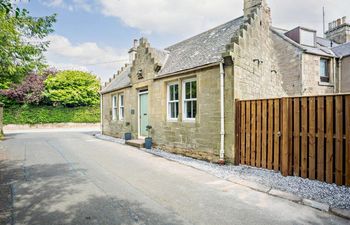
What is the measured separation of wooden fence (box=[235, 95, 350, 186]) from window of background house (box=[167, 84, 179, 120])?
332 centimetres

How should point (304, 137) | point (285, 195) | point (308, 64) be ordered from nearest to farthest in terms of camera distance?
point (285, 195) < point (304, 137) < point (308, 64)

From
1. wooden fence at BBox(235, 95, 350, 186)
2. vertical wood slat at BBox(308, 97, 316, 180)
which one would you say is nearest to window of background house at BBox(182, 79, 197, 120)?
wooden fence at BBox(235, 95, 350, 186)

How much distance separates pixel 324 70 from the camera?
18641mm

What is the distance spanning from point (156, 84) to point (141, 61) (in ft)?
6.77

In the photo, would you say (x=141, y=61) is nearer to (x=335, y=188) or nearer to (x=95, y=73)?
(x=335, y=188)

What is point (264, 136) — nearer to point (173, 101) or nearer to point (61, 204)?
point (173, 101)

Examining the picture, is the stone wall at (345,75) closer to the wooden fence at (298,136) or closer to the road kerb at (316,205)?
the wooden fence at (298,136)

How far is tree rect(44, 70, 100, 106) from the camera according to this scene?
27.8 m

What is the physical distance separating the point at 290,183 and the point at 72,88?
2861 centimetres

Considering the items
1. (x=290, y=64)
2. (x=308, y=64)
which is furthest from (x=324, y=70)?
(x=290, y=64)

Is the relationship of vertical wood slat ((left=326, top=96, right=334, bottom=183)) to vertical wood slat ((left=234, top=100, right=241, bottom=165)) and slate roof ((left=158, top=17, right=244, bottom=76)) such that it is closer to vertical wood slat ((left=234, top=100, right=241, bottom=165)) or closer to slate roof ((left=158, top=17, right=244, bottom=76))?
vertical wood slat ((left=234, top=100, right=241, bottom=165))

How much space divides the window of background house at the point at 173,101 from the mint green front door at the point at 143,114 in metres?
2.33

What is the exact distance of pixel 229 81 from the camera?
791 centimetres

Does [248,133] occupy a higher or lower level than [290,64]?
lower
